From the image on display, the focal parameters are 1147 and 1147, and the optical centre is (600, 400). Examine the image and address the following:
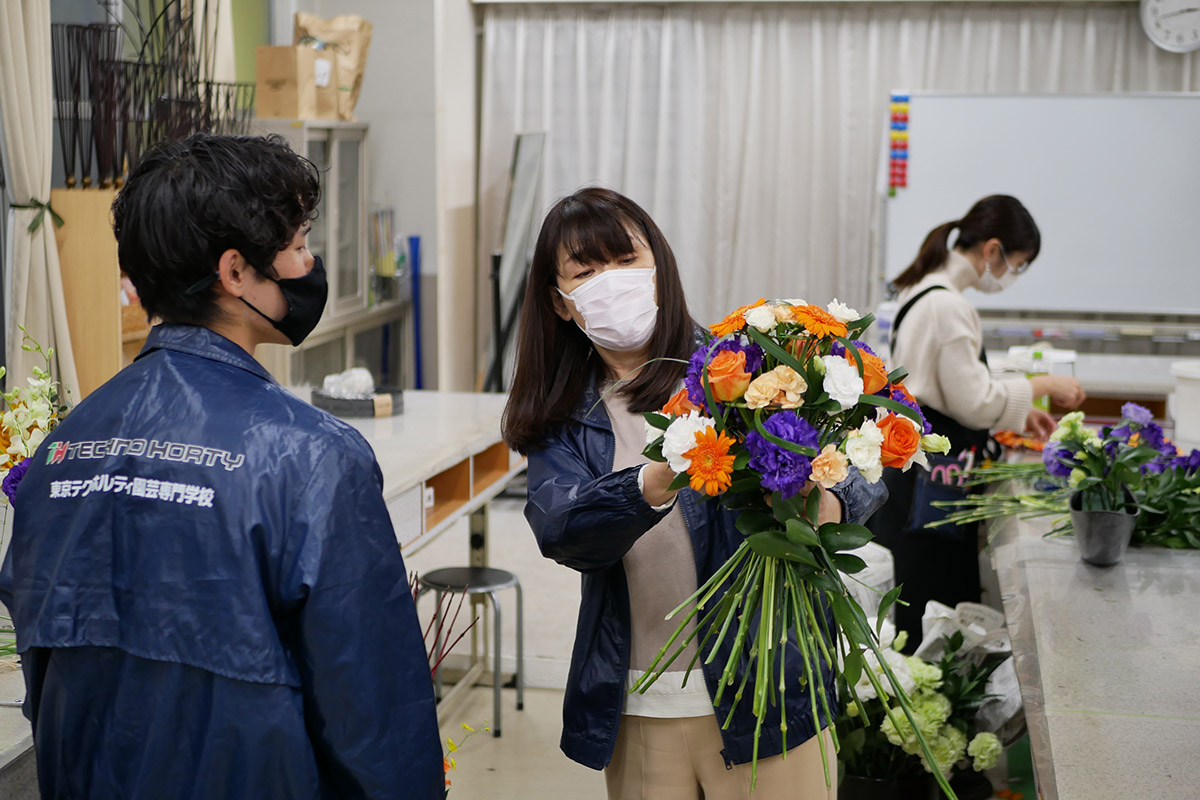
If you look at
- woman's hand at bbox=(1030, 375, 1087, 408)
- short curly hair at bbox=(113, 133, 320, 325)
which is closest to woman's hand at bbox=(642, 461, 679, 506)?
short curly hair at bbox=(113, 133, 320, 325)

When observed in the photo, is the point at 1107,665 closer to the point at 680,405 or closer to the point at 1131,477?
the point at 1131,477

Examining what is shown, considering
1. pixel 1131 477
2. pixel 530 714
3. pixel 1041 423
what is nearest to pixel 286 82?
pixel 530 714

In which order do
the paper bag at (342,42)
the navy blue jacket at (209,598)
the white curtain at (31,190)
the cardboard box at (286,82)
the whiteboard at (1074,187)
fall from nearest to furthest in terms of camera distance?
1. the navy blue jacket at (209,598)
2. the white curtain at (31,190)
3. the cardboard box at (286,82)
4. the paper bag at (342,42)
5. the whiteboard at (1074,187)

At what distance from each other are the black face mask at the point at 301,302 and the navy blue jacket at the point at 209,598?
0.09m

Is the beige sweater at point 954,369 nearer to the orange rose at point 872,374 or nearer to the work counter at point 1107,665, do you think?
the work counter at point 1107,665

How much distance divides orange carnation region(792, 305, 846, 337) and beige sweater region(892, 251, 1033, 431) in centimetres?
178

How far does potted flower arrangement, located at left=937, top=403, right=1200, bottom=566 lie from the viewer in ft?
7.12

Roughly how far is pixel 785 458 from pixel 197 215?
25.2 inches

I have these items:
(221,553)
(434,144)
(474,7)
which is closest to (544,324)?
(221,553)

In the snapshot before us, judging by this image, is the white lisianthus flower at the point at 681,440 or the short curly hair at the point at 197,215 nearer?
the short curly hair at the point at 197,215

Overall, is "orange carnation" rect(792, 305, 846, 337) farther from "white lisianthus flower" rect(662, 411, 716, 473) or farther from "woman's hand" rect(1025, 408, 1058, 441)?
"woman's hand" rect(1025, 408, 1058, 441)

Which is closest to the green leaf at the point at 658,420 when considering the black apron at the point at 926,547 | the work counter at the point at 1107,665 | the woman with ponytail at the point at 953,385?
the work counter at the point at 1107,665

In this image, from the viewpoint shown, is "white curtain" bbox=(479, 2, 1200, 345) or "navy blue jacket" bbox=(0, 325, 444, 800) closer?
"navy blue jacket" bbox=(0, 325, 444, 800)

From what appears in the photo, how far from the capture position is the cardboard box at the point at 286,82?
15.0ft
